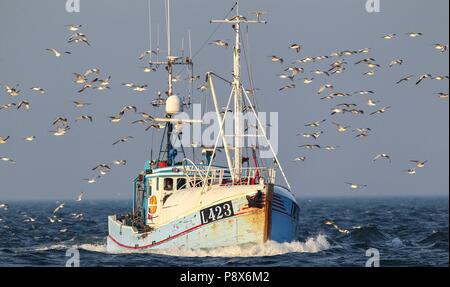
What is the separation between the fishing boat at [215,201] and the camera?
52188mm

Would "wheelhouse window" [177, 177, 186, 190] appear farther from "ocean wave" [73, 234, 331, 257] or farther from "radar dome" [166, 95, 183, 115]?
"radar dome" [166, 95, 183, 115]

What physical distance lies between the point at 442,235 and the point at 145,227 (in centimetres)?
2293

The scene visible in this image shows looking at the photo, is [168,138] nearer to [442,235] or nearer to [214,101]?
[214,101]

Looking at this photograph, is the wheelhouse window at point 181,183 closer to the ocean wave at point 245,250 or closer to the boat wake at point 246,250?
the boat wake at point 246,250

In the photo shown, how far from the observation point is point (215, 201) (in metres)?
52.5

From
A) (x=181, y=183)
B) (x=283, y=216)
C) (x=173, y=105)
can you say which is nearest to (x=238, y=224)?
(x=283, y=216)

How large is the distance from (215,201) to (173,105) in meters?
11.3

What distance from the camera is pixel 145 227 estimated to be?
6072cm

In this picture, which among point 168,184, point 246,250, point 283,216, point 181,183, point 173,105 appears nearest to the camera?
point 246,250

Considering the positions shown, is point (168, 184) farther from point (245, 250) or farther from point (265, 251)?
point (265, 251)

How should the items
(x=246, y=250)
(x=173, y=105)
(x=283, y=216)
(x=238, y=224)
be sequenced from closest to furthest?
(x=238, y=224)
(x=246, y=250)
(x=283, y=216)
(x=173, y=105)

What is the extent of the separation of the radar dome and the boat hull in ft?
29.7

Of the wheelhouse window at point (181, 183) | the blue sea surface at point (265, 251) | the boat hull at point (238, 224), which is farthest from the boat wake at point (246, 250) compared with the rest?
the wheelhouse window at point (181, 183)
